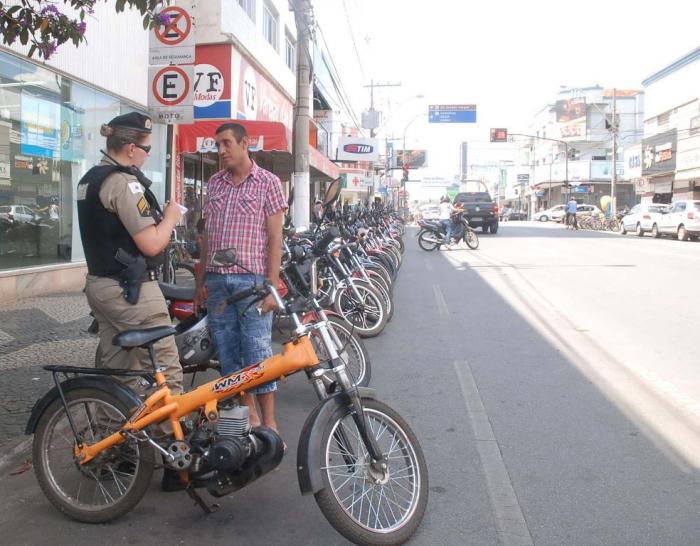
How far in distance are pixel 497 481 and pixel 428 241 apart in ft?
53.7

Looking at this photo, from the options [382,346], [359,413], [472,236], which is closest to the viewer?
[359,413]

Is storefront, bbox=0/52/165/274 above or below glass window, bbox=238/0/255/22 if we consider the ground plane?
below

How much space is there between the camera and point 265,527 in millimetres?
3244

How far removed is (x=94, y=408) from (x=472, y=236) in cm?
1797

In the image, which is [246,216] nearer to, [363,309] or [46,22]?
[46,22]

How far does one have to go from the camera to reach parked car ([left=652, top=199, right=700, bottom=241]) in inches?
973

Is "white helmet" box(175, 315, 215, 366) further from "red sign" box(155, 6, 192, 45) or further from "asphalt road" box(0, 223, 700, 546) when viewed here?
"red sign" box(155, 6, 192, 45)

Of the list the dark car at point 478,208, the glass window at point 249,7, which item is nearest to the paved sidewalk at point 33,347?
the glass window at point 249,7

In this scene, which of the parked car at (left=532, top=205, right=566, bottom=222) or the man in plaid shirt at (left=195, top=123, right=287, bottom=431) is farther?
the parked car at (left=532, top=205, right=566, bottom=222)

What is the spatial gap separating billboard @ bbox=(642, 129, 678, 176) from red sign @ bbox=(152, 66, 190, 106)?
38864mm

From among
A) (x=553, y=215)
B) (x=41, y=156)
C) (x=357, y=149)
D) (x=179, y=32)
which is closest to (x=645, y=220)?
(x=357, y=149)

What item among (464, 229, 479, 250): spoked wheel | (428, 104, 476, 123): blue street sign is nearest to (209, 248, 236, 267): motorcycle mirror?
(464, 229, 479, 250): spoked wheel

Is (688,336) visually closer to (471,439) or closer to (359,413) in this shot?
(471,439)

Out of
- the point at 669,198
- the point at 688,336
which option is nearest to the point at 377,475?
the point at 688,336
